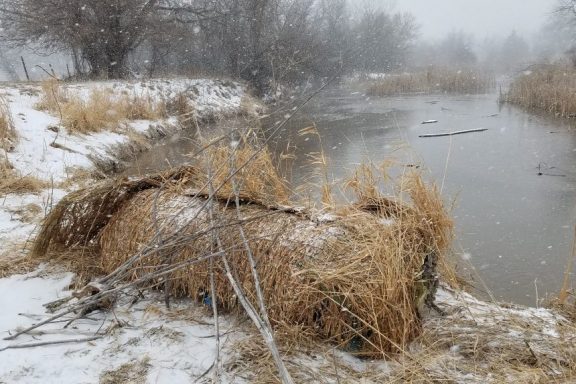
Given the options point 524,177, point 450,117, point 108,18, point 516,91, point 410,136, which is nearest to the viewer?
point 524,177

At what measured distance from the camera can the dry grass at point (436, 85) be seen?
19.6 metres

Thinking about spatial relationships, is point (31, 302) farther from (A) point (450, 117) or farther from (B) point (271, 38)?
(B) point (271, 38)

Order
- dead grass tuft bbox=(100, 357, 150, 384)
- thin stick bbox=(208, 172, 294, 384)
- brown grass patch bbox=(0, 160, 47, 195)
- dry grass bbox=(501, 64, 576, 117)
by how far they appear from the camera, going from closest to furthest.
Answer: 1. thin stick bbox=(208, 172, 294, 384)
2. dead grass tuft bbox=(100, 357, 150, 384)
3. brown grass patch bbox=(0, 160, 47, 195)
4. dry grass bbox=(501, 64, 576, 117)

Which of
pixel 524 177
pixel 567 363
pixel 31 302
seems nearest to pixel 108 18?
pixel 524 177

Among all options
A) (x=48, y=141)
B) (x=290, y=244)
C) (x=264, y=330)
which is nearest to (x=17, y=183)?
(x=48, y=141)

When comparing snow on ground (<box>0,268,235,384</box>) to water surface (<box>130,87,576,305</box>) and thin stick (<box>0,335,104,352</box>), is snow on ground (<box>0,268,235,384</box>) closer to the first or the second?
thin stick (<box>0,335,104,352</box>)

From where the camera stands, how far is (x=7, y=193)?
454 cm

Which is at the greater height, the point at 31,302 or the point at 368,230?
the point at 368,230

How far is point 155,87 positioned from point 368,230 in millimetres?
13536

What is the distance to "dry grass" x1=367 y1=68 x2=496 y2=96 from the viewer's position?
1961cm

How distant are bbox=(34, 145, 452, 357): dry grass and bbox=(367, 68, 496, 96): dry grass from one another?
717 inches

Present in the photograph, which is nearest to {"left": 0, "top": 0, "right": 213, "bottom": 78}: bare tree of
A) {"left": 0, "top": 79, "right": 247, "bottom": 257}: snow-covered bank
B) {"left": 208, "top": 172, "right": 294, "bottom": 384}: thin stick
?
{"left": 0, "top": 79, "right": 247, "bottom": 257}: snow-covered bank

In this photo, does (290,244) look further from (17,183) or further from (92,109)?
(92,109)

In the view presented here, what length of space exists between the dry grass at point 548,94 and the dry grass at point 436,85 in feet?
14.0
